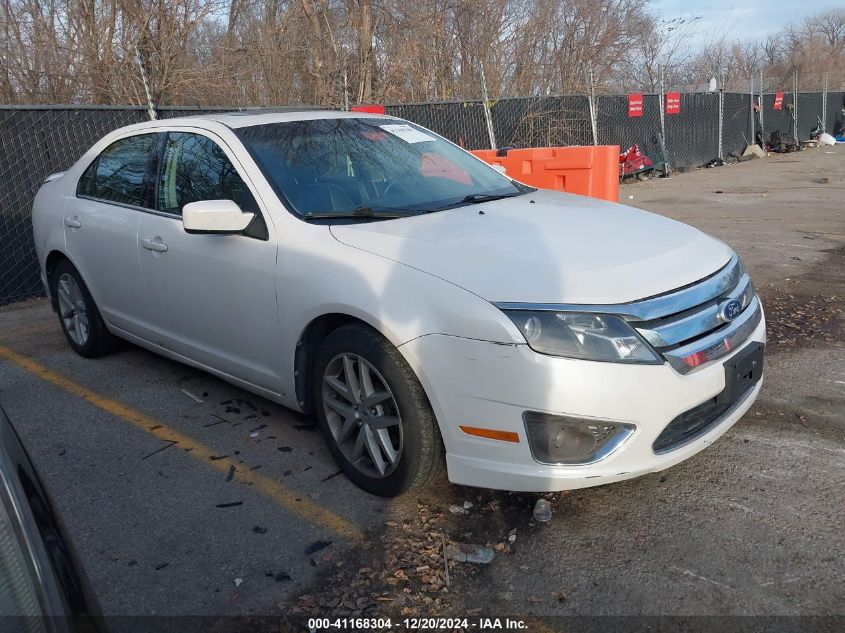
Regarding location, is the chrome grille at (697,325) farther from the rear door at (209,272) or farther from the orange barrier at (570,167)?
the orange barrier at (570,167)

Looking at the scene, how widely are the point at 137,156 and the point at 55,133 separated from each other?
3719 millimetres

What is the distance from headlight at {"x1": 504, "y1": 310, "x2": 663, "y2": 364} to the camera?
269 cm

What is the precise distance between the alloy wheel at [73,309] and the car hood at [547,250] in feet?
→ 9.19

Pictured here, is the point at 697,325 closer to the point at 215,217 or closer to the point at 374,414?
the point at 374,414

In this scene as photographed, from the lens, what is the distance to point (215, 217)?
352 cm

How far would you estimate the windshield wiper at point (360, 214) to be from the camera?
139 inches

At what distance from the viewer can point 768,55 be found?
133ft

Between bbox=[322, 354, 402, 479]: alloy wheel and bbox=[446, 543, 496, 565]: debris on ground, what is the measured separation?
43cm

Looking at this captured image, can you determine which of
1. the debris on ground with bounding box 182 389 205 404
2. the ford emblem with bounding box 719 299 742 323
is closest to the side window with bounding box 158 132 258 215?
the debris on ground with bounding box 182 389 205 404

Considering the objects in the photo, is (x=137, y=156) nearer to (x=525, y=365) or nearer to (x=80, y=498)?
(x=80, y=498)

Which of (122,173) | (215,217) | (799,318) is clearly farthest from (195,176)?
(799,318)

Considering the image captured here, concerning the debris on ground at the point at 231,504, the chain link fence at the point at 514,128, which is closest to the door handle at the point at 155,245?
the debris on ground at the point at 231,504

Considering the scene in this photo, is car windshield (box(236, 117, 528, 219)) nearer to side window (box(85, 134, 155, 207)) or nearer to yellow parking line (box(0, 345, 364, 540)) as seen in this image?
side window (box(85, 134, 155, 207))

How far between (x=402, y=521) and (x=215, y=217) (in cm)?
165
